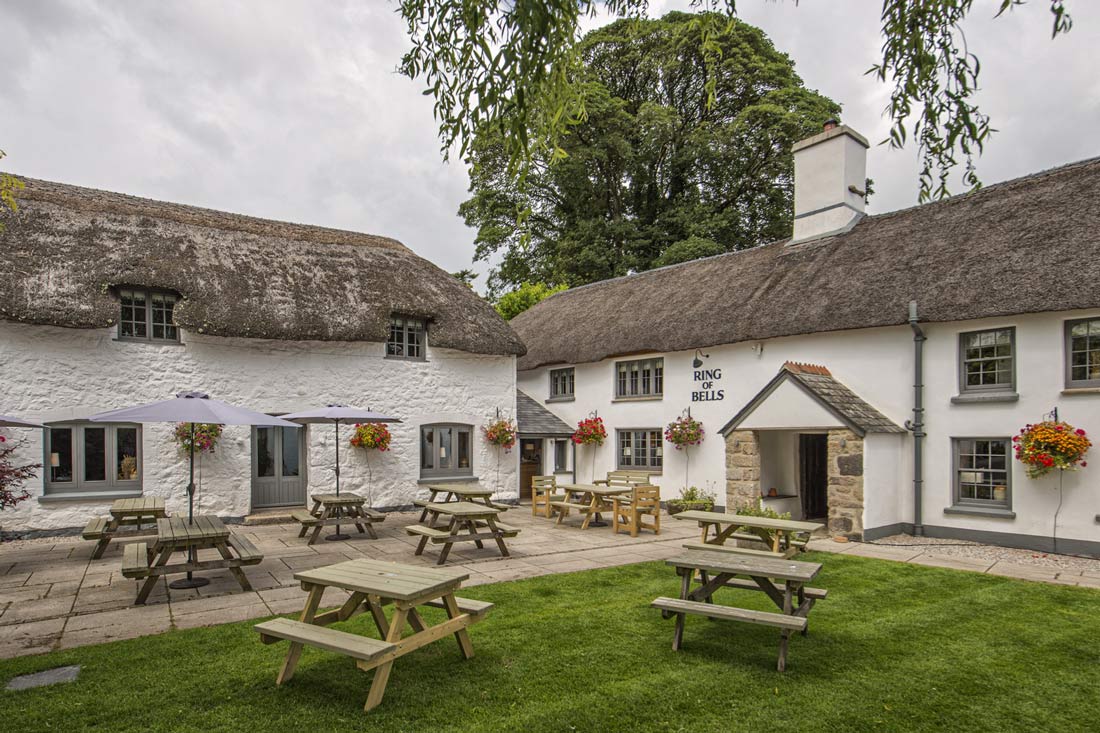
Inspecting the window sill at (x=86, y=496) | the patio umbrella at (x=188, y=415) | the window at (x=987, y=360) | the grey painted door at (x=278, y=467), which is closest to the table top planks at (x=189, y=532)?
the patio umbrella at (x=188, y=415)

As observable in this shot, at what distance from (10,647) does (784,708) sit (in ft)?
19.7

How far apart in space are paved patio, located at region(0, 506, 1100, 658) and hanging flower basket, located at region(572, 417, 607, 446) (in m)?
4.55

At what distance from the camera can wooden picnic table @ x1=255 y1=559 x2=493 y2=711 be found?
4.15 metres

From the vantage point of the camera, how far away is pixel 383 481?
14234 mm

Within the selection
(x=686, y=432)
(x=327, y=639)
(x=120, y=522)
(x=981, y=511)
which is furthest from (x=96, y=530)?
(x=981, y=511)

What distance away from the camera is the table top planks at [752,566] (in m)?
5.10

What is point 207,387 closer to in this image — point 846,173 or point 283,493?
point 283,493

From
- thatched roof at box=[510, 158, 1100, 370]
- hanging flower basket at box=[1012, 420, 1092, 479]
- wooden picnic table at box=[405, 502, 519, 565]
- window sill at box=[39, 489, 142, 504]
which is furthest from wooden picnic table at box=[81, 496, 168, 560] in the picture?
hanging flower basket at box=[1012, 420, 1092, 479]

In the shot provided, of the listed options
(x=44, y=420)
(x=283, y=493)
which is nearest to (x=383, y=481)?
(x=283, y=493)

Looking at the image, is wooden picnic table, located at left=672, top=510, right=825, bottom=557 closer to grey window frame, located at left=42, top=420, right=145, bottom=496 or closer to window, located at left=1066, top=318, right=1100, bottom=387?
window, located at left=1066, top=318, right=1100, bottom=387

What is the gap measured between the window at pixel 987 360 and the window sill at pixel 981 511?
1932 millimetres

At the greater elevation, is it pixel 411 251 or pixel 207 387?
pixel 411 251

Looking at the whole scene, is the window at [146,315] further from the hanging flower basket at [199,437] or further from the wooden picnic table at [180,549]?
the wooden picnic table at [180,549]

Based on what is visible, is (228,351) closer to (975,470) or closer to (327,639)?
(327,639)
